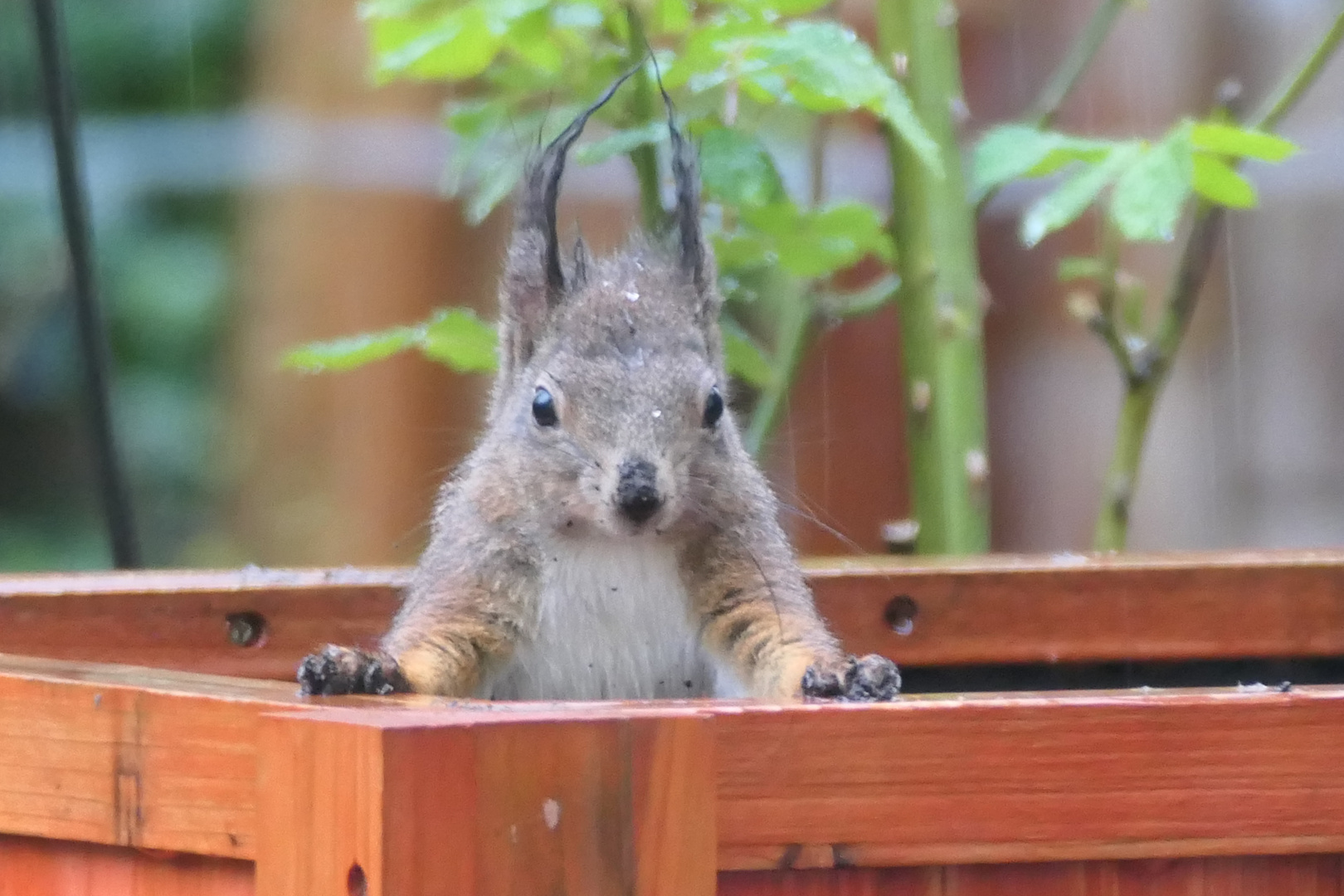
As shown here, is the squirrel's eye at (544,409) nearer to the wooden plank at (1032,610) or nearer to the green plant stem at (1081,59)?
the wooden plank at (1032,610)

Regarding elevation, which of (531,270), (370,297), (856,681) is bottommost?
(856,681)

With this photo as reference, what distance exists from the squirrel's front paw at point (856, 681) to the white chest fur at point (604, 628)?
256 millimetres

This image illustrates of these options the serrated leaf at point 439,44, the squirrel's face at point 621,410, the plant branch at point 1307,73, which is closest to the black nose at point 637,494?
the squirrel's face at point 621,410

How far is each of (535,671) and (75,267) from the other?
1.93ft

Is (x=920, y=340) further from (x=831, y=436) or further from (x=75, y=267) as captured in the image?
(x=75, y=267)

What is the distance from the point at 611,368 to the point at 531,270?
0.43 ft

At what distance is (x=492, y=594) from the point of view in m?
1.05

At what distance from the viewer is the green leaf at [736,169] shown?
124cm

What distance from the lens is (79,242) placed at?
1.32 m

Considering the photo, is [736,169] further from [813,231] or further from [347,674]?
[347,674]

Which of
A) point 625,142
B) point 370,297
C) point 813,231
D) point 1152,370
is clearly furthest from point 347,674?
point 370,297

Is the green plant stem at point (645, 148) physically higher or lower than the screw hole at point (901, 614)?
higher

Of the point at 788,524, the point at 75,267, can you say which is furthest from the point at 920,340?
the point at 75,267

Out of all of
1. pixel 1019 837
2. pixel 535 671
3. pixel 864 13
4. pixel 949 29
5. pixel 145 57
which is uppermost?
pixel 145 57
